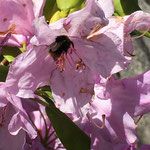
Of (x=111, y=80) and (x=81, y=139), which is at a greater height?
(x=111, y=80)

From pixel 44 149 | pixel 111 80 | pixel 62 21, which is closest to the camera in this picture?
pixel 62 21

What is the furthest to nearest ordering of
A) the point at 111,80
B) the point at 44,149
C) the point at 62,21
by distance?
the point at 44,149
the point at 111,80
the point at 62,21

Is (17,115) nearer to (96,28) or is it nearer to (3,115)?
(3,115)

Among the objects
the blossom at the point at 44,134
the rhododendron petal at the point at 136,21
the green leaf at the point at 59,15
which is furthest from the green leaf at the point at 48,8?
the blossom at the point at 44,134

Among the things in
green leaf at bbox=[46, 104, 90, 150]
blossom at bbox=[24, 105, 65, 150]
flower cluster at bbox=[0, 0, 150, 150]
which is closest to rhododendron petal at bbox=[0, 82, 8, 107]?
flower cluster at bbox=[0, 0, 150, 150]

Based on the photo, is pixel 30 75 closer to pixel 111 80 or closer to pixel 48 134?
pixel 111 80

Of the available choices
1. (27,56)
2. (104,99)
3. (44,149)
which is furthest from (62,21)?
(44,149)

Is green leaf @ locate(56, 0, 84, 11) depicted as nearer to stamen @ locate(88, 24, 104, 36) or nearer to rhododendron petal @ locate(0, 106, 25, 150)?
stamen @ locate(88, 24, 104, 36)

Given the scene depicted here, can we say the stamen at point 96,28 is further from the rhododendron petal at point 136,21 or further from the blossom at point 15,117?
the blossom at point 15,117
